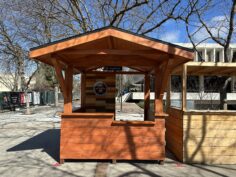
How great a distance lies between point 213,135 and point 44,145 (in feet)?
17.1

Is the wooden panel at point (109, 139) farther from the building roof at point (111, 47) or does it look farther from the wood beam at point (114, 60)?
the wood beam at point (114, 60)

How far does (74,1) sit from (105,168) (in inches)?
447

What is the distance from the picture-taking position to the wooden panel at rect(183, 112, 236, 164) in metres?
7.75

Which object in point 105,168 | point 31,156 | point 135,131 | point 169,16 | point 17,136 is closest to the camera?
point 105,168

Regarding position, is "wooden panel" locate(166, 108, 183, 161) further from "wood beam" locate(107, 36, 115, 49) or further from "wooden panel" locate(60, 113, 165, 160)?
"wood beam" locate(107, 36, 115, 49)

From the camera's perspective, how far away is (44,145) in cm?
1023

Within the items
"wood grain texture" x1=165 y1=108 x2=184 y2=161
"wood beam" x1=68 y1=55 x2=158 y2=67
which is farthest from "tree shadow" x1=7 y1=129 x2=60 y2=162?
"wood grain texture" x1=165 y1=108 x2=184 y2=161

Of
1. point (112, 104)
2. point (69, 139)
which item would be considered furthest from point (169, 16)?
point (69, 139)

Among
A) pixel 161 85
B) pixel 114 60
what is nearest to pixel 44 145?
pixel 114 60

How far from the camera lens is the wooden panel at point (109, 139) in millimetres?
7688

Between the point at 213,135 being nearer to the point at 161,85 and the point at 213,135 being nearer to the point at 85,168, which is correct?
the point at 161,85

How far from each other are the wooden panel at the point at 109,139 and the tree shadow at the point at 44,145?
777mm

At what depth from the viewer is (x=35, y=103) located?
37.7 m

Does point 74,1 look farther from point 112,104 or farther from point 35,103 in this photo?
point 35,103
